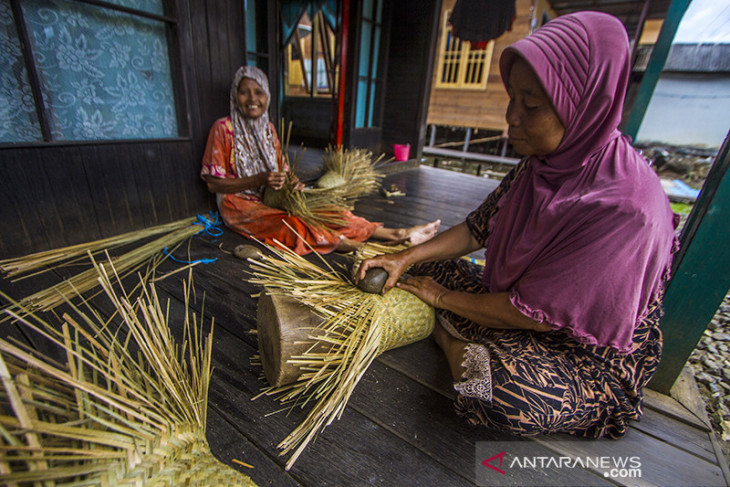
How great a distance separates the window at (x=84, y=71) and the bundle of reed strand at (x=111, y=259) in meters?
0.64

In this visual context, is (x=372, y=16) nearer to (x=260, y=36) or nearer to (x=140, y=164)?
(x=260, y=36)

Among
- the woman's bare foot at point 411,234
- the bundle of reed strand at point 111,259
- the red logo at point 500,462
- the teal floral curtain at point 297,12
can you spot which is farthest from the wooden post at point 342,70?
the red logo at point 500,462

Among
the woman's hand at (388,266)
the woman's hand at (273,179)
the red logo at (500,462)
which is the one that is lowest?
the red logo at (500,462)

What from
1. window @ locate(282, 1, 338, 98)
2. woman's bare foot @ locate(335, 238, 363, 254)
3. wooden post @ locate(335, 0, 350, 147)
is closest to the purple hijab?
woman's bare foot @ locate(335, 238, 363, 254)

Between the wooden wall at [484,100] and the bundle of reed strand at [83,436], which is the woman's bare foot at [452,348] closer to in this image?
the bundle of reed strand at [83,436]

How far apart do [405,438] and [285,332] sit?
49 centimetres

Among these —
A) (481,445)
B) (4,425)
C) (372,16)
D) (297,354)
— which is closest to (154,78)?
(297,354)

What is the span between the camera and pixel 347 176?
350cm

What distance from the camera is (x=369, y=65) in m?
5.26

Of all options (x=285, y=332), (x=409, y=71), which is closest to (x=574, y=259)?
(x=285, y=332)

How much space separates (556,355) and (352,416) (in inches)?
26.3

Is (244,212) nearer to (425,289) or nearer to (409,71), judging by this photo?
(425,289)

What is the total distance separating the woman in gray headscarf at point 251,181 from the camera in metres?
2.27

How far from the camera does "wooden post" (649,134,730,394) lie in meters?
1.08
